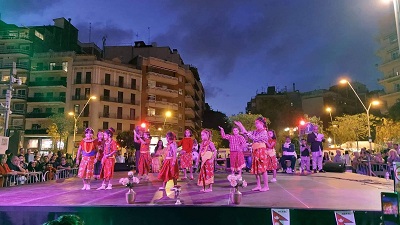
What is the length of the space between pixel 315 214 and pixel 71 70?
176 ft

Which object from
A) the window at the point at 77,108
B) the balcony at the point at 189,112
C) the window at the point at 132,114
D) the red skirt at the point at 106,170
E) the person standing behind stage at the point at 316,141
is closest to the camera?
the red skirt at the point at 106,170

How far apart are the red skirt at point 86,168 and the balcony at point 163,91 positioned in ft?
159

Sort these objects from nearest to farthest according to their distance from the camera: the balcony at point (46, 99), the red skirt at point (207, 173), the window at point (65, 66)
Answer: the red skirt at point (207, 173) < the balcony at point (46, 99) < the window at point (65, 66)

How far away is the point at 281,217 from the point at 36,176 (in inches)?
451

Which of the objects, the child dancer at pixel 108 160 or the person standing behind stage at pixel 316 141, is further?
the person standing behind stage at pixel 316 141

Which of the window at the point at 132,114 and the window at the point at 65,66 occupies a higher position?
the window at the point at 65,66

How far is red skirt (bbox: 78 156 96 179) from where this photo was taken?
10.3m

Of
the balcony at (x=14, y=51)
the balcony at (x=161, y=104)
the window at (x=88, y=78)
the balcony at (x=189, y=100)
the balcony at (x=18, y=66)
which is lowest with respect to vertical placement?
the balcony at (x=161, y=104)

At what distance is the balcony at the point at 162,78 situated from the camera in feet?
191

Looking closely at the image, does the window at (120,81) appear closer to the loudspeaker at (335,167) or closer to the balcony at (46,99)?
the balcony at (46,99)

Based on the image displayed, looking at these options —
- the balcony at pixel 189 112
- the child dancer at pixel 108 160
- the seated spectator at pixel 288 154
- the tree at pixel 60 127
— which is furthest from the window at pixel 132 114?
the child dancer at pixel 108 160

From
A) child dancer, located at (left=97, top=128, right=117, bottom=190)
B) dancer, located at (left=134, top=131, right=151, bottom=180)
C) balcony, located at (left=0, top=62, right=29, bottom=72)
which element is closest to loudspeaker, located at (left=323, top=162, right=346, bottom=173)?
dancer, located at (left=134, top=131, right=151, bottom=180)

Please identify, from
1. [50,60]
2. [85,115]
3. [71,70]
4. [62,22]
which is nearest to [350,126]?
[85,115]

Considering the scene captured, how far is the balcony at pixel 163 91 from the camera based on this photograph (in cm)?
5853
